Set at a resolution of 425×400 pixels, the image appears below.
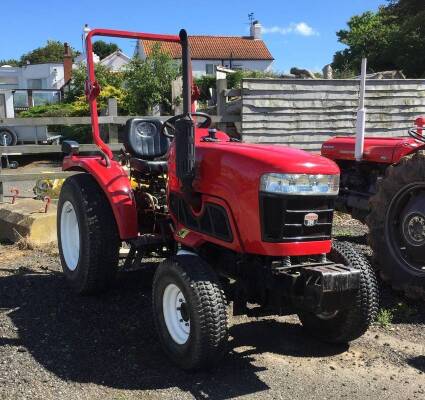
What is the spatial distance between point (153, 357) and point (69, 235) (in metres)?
1.97

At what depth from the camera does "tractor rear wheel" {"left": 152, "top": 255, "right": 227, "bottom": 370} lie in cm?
347

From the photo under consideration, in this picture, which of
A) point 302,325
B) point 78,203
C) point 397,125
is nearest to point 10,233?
point 78,203

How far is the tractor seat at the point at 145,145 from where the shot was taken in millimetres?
5020

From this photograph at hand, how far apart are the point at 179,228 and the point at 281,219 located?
1016 mm

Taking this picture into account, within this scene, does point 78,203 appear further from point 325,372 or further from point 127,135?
point 325,372

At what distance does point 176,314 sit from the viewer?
3816mm

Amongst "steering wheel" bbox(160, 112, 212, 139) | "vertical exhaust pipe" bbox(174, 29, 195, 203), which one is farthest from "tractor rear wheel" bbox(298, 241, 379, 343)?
"steering wheel" bbox(160, 112, 212, 139)

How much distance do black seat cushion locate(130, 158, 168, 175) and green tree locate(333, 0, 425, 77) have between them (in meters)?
19.1

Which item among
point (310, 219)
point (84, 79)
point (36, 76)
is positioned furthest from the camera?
point (36, 76)

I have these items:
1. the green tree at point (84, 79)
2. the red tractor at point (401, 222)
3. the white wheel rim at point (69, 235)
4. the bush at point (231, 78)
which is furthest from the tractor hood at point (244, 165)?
the green tree at point (84, 79)

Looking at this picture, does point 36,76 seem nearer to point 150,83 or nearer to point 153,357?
point 150,83

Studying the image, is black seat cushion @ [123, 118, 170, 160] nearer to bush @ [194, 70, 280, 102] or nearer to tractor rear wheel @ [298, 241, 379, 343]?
tractor rear wheel @ [298, 241, 379, 343]

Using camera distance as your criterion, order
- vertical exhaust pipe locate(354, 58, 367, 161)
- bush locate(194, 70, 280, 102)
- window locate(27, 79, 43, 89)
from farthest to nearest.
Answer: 1. window locate(27, 79, 43, 89)
2. bush locate(194, 70, 280, 102)
3. vertical exhaust pipe locate(354, 58, 367, 161)

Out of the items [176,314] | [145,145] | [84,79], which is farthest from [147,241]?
[84,79]
